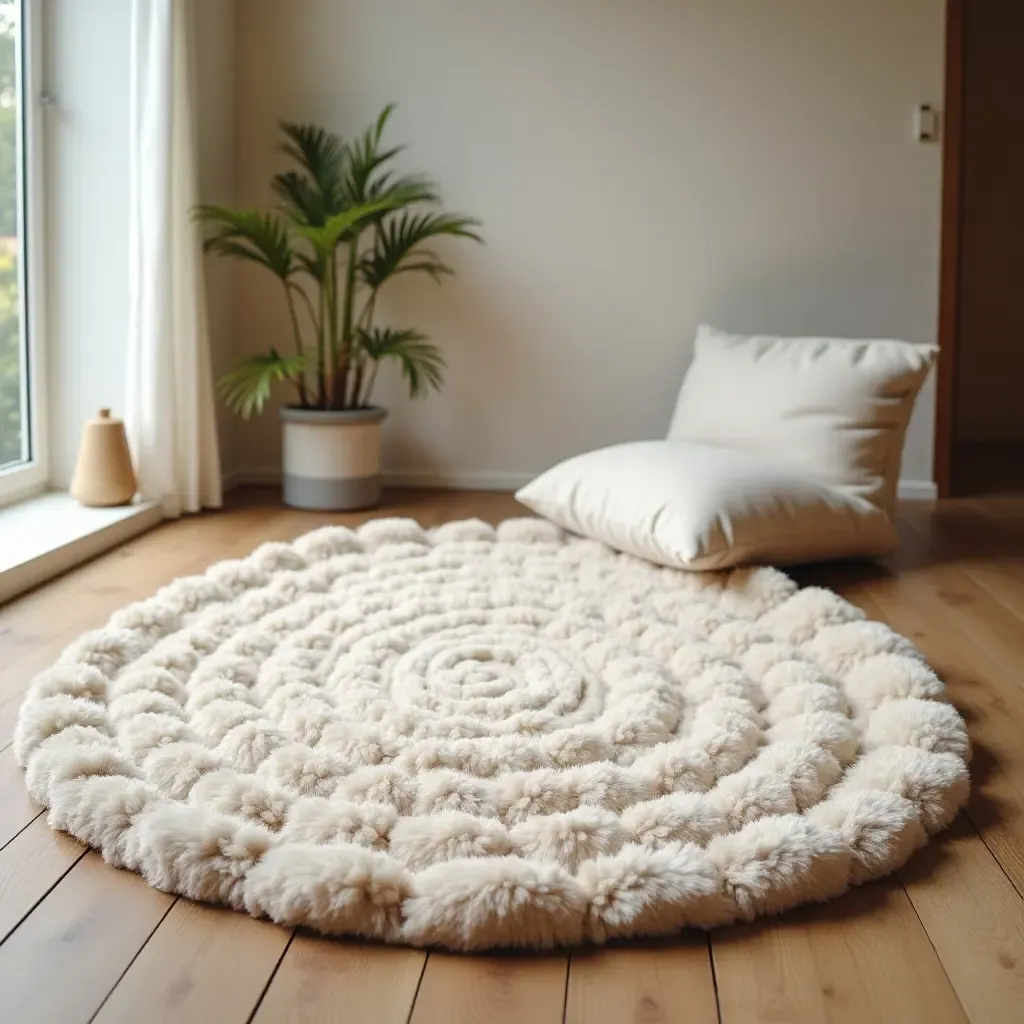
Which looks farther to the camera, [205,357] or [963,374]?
[963,374]

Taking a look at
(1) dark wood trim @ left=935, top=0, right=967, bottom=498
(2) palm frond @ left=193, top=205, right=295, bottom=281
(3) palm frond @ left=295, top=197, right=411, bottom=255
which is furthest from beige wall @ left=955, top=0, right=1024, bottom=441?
(2) palm frond @ left=193, top=205, right=295, bottom=281

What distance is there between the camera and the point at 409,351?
4.05 metres

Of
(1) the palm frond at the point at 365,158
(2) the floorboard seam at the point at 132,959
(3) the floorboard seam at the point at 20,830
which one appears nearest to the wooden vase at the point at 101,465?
(1) the palm frond at the point at 365,158

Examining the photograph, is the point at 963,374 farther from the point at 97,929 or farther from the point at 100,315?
the point at 97,929

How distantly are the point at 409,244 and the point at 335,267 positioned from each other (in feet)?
0.77

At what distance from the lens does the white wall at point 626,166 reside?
13.5 feet

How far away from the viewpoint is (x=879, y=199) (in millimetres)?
4164

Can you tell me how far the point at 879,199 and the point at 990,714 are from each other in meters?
2.49

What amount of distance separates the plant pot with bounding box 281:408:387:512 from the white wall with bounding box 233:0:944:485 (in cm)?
52

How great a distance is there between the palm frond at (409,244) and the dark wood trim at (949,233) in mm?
1508

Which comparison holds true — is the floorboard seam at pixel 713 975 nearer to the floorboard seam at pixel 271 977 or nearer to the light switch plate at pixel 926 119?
the floorboard seam at pixel 271 977

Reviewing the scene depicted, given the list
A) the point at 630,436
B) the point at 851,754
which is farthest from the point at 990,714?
the point at 630,436

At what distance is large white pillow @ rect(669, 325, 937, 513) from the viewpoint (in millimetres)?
3311

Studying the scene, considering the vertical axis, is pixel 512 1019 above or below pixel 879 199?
below
